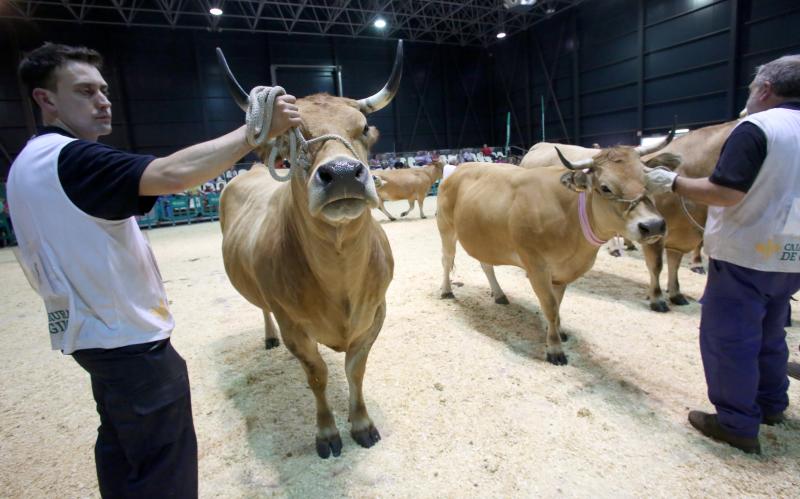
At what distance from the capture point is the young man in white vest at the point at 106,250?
1250 mm

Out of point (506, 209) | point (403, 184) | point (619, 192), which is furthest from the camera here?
point (403, 184)

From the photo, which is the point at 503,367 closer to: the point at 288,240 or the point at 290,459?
the point at 290,459

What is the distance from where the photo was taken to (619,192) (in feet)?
9.53

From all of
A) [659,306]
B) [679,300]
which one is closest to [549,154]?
[679,300]

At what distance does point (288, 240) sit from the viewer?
2305 millimetres

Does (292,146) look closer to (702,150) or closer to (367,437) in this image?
(367,437)

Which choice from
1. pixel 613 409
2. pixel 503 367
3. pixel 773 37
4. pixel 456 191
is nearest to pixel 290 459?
pixel 503 367

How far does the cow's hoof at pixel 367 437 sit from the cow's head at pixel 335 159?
4.61 ft

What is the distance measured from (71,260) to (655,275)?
4.74 metres

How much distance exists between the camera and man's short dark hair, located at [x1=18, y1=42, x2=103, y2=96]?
134cm

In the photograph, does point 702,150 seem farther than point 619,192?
Yes

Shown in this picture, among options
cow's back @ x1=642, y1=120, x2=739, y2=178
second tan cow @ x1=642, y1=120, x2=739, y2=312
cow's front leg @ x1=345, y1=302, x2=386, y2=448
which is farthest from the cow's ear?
cow's front leg @ x1=345, y1=302, x2=386, y2=448

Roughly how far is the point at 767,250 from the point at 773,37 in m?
15.0

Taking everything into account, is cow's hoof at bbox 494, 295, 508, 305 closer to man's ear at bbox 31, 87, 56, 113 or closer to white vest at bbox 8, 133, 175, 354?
white vest at bbox 8, 133, 175, 354
